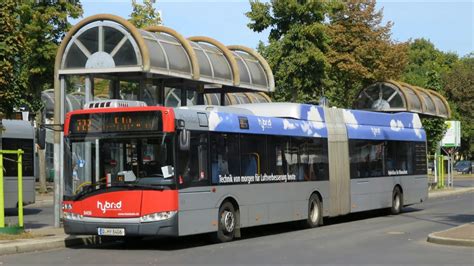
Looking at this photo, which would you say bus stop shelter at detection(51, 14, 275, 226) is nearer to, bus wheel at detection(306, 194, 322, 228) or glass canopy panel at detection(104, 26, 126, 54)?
glass canopy panel at detection(104, 26, 126, 54)

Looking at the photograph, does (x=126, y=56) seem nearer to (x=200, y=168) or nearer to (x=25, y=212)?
(x=200, y=168)

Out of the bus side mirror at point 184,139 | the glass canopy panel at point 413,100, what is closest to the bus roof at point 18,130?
the bus side mirror at point 184,139

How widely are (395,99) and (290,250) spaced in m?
22.0

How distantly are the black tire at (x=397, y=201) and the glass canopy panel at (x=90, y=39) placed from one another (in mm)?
11552

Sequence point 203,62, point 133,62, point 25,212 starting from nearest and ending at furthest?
point 133,62, point 203,62, point 25,212

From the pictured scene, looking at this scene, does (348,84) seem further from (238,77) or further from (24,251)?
(24,251)

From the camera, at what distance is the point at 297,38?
103 feet

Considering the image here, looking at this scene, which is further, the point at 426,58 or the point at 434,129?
the point at 426,58

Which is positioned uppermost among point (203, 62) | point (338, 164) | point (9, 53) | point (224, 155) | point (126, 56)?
point (203, 62)

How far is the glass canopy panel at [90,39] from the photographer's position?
722 inches

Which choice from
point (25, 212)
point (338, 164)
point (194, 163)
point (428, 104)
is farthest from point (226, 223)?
point (428, 104)

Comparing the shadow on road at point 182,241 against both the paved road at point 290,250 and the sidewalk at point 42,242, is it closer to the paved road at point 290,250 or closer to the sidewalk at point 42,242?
the paved road at point 290,250

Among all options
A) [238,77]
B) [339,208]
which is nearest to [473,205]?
[339,208]

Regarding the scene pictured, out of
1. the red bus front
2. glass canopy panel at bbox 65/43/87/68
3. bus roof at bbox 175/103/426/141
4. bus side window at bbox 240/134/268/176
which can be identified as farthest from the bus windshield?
glass canopy panel at bbox 65/43/87/68
